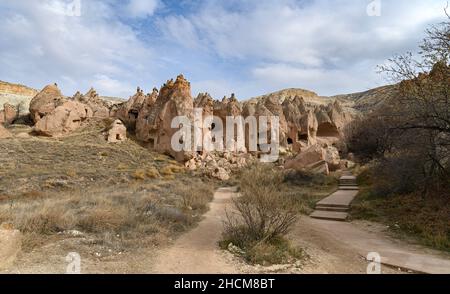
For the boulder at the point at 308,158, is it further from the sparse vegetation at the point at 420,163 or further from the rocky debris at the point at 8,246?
the rocky debris at the point at 8,246

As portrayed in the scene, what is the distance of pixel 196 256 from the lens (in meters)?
5.75

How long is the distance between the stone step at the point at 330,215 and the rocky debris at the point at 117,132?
21.5 meters

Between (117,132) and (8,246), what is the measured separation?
2550 centimetres

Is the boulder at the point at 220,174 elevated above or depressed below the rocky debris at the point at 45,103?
below

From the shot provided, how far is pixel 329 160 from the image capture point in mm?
23375

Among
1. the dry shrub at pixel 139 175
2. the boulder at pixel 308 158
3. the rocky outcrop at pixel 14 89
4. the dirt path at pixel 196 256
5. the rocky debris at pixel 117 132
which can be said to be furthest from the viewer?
the rocky outcrop at pixel 14 89

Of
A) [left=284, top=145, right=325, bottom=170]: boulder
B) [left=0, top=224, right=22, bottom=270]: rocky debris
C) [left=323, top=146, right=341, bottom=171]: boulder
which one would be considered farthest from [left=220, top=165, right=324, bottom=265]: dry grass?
[left=323, top=146, right=341, bottom=171]: boulder

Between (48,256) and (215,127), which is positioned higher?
(215,127)

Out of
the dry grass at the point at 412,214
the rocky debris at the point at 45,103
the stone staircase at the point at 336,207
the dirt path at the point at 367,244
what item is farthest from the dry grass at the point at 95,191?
the dry grass at the point at 412,214

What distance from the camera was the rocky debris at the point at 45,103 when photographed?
2948 cm

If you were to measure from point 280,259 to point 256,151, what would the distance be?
102 feet
